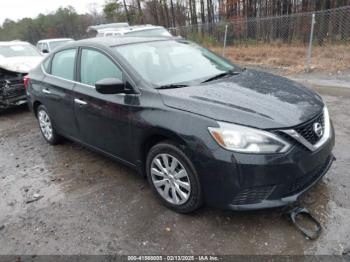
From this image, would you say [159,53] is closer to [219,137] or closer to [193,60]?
[193,60]

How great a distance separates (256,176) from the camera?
7.89ft

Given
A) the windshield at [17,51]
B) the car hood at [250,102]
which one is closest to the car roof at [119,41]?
Result: the car hood at [250,102]

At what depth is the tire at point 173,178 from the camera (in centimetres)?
273

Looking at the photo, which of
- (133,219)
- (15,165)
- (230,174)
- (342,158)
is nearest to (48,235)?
(133,219)

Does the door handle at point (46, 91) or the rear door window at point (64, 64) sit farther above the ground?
the rear door window at point (64, 64)

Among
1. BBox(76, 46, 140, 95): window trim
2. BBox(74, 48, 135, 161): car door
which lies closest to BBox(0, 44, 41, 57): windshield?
BBox(76, 46, 140, 95): window trim

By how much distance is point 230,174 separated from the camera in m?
2.44

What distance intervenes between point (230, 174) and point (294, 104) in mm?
890

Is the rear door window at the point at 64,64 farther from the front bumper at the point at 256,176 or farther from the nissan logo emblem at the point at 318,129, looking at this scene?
the nissan logo emblem at the point at 318,129

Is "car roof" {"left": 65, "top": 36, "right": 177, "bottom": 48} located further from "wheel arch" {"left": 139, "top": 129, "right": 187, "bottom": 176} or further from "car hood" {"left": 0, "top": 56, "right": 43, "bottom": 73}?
"car hood" {"left": 0, "top": 56, "right": 43, "bottom": 73}

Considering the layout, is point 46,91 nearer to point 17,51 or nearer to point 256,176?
point 256,176

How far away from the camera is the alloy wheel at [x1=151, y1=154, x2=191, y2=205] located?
2.82m

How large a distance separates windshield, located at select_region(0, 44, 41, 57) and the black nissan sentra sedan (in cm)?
509

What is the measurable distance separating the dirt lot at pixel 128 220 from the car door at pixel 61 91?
632 mm
